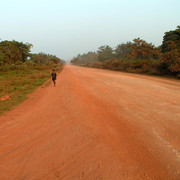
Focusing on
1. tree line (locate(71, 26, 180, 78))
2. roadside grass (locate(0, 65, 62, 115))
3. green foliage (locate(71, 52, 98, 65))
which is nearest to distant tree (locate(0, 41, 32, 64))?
roadside grass (locate(0, 65, 62, 115))

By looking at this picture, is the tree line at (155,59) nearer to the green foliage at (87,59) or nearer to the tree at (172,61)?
the tree at (172,61)

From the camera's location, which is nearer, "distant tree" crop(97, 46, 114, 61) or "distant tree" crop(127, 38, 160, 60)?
"distant tree" crop(127, 38, 160, 60)

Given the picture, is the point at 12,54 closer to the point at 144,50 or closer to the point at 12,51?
the point at 12,51

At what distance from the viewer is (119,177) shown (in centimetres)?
197

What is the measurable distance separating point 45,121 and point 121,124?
2.35 m

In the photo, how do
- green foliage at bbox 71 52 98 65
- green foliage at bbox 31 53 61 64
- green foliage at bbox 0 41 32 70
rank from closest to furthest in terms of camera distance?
green foliage at bbox 0 41 32 70 < green foliage at bbox 31 53 61 64 < green foliage at bbox 71 52 98 65

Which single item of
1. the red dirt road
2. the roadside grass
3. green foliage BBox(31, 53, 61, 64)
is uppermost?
green foliage BBox(31, 53, 61, 64)

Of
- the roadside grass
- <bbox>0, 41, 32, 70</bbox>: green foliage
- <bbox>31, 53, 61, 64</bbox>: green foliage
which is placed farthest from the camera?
<bbox>31, 53, 61, 64</bbox>: green foliage

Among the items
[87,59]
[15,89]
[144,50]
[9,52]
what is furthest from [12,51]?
[87,59]

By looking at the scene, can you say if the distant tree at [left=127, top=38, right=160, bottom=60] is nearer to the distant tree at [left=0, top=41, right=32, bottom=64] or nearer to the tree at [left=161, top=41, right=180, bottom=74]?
the tree at [left=161, top=41, right=180, bottom=74]

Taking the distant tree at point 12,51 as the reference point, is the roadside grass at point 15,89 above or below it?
below

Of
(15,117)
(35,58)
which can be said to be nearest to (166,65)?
(15,117)

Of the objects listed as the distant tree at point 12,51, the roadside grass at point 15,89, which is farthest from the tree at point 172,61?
the distant tree at point 12,51

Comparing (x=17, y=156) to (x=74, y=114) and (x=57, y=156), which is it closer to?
(x=57, y=156)
